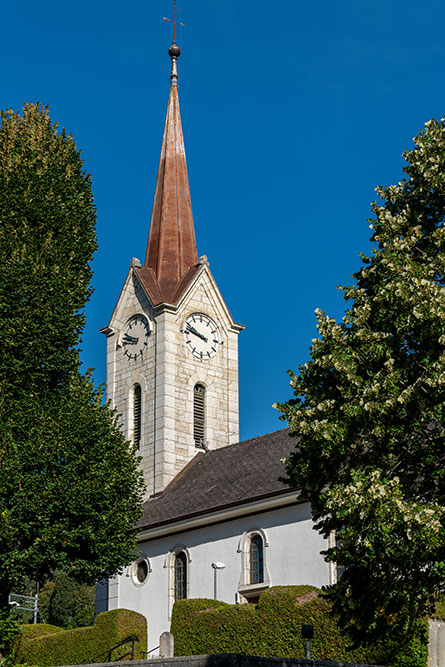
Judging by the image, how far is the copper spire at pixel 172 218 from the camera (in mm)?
53906

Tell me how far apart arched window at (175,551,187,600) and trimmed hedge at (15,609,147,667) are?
15.9ft

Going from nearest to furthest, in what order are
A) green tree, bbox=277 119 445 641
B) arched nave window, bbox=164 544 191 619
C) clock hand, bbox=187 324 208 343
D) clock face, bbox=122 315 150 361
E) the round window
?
green tree, bbox=277 119 445 641 → arched nave window, bbox=164 544 191 619 → the round window → clock hand, bbox=187 324 208 343 → clock face, bbox=122 315 150 361

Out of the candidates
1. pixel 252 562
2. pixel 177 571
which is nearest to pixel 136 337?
pixel 177 571

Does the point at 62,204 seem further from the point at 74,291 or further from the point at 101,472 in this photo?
the point at 101,472

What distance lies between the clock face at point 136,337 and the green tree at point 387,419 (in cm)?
3330

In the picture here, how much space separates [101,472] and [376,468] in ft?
31.0

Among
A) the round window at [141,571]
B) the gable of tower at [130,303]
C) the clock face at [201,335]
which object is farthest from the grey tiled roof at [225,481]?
the gable of tower at [130,303]

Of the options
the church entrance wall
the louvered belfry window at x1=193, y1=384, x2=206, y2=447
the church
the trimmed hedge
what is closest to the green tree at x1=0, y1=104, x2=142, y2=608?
the trimmed hedge

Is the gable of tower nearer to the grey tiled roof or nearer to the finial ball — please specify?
the grey tiled roof

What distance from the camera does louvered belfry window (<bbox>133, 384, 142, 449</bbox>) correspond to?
50.3 m

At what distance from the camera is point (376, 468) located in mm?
16797

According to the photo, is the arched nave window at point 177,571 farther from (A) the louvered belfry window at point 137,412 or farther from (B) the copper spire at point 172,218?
(B) the copper spire at point 172,218

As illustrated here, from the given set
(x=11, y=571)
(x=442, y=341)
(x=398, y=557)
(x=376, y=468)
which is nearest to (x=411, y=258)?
(x=442, y=341)

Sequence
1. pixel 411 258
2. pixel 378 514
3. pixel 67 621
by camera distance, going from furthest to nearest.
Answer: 1. pixel 67 621
2. pixel 411 258
3. pixel 378 514
